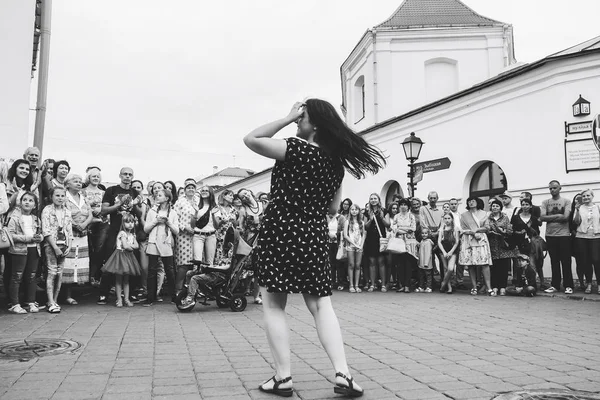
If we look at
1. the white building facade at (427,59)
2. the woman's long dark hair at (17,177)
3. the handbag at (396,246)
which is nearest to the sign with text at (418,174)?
the handbag at (396,246)

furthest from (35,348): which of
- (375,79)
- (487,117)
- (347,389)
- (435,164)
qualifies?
(375,79)

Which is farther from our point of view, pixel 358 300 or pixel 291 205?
pixel 358 300

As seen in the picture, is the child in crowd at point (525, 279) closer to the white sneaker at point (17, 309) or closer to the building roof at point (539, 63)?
the building roof at point (539, 63)

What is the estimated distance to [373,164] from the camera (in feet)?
12.1

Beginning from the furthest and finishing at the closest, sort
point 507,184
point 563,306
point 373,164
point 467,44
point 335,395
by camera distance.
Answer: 1. point 467,44
2. point 507,184
3. point 563,306
4. point 373,164
5. point 335,395

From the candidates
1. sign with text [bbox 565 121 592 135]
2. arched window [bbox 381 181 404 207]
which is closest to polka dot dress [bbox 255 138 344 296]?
sign with text [bbox 565 121 592 135]

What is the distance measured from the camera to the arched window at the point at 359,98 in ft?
90.9

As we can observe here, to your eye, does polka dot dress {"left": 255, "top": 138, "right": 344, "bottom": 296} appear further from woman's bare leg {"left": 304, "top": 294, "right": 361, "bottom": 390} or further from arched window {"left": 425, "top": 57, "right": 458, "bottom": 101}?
arched window {"left": 425, "top": 57, "right": 458, "bottom": 101}

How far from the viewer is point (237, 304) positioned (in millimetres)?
7668

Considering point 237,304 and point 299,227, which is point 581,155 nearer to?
point 237,304

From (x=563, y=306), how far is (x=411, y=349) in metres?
4.63

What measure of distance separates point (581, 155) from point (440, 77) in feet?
44.8

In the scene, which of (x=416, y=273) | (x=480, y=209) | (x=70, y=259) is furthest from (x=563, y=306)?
(x=70, y=259)

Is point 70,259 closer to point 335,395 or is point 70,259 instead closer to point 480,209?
point 335,395
